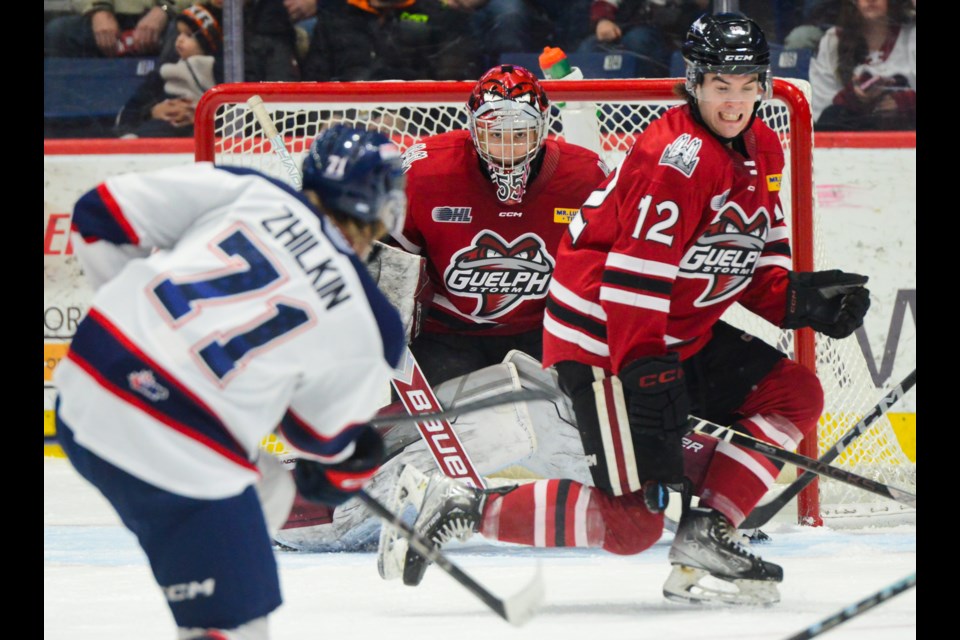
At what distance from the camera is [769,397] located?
2932 millimetres

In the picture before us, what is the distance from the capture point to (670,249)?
8.64 ft

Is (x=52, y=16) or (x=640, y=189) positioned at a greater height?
(x=52, y=16)

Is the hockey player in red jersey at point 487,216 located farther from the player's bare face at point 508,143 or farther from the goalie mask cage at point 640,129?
the goalie mask cage at point 640,129

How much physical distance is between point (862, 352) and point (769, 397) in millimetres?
1487

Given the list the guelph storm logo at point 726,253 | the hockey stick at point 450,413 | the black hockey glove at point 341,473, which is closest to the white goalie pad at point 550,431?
the hockey stick at point 450,413

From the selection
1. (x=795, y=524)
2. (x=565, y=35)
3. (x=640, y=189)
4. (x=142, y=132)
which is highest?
(x=565, y=35)

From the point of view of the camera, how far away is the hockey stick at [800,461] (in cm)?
277

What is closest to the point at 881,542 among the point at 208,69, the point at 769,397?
the point at 769,397

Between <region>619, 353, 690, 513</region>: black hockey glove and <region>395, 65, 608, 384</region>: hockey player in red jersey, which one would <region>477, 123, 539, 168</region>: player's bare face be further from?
<region>619, 353, 690, 513</region>: black hockey glove

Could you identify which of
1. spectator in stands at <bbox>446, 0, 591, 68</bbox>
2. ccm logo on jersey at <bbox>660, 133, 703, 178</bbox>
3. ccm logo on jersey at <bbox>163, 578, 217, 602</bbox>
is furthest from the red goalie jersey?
spectator in stands at <bbox>446, 0, 591, 68</bbox>

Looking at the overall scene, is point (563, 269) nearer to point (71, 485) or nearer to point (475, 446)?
point (475, 446)

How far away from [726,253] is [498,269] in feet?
2.60

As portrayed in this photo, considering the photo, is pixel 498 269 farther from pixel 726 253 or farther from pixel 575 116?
pixel 726 253

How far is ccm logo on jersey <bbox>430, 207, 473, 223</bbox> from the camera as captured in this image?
3.40 meters
